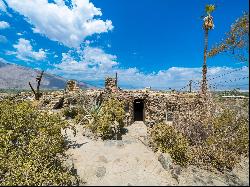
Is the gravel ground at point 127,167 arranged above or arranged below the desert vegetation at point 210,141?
below

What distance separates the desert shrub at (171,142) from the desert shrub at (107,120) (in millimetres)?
3895

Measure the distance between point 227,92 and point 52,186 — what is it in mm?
11583

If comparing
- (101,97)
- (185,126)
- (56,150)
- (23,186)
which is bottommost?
(23,186)

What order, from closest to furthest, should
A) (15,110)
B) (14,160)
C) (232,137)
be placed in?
(14,160)
(232,137)
(15,110)

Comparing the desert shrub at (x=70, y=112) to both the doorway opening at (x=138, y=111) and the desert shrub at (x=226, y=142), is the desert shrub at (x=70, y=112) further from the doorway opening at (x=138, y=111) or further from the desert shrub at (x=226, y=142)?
the desert shrub at (x=226, y=142)

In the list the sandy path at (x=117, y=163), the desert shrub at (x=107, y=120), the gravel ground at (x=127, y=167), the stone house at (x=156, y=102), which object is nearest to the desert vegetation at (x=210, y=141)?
the gravel ground at (x=127, y=167)

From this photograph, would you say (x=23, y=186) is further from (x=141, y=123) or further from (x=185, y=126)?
(x=141, y=123)

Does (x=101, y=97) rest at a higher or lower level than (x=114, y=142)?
higher

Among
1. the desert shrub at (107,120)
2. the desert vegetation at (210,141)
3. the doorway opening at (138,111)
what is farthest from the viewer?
the doorway opening at (138,111)

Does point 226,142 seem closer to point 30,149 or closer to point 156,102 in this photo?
point 156,102

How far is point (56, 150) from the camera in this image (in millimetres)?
16562

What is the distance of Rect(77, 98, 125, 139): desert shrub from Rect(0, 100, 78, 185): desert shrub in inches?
149

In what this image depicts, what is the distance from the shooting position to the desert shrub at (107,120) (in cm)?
2294

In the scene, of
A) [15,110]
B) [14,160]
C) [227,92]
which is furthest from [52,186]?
[227,92]
